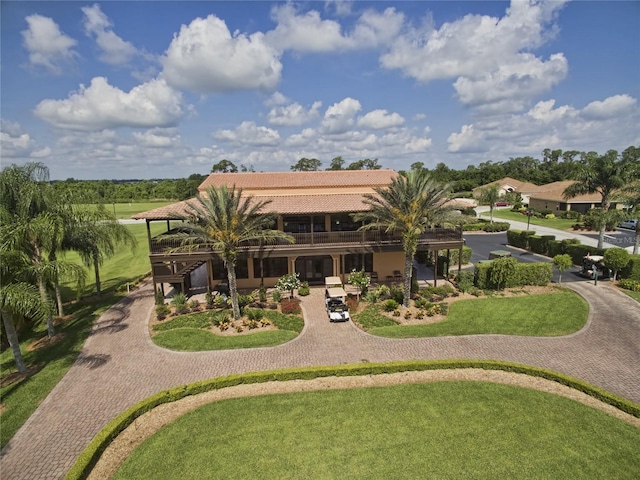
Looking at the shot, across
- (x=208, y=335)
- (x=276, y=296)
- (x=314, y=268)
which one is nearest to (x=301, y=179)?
(x=314, y=268)

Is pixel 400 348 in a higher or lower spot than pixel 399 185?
lower

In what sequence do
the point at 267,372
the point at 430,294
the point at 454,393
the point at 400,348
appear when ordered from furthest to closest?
the point at 430,294 < the point at 400,348 < the point at 267,372 < the point at 454,393

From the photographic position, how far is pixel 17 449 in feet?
37.9

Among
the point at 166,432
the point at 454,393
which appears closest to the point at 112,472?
the point at 166,432

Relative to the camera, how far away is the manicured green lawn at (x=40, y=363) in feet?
43.2

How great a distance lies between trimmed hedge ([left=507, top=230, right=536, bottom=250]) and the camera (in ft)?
127

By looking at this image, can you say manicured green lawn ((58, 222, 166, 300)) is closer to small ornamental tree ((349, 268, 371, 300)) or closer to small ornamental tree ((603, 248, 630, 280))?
small ornamental tree ((349, 268, 371, 300))

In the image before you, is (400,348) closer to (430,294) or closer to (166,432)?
(430,294)

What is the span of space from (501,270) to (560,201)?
4627 centimetres

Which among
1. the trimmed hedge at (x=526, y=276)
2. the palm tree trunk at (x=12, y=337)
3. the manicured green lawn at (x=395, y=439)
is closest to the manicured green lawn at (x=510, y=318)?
the trimmed hedge at (x=526, y=276)

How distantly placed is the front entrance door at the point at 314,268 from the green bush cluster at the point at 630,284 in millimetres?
21187

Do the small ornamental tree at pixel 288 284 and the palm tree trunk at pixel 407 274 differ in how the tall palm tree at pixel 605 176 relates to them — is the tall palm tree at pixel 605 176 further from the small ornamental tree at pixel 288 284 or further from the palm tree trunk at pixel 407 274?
the small ornamental tree at pixel 288 284

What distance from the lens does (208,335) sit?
1948 centimetres

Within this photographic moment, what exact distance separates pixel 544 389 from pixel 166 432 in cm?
1477
